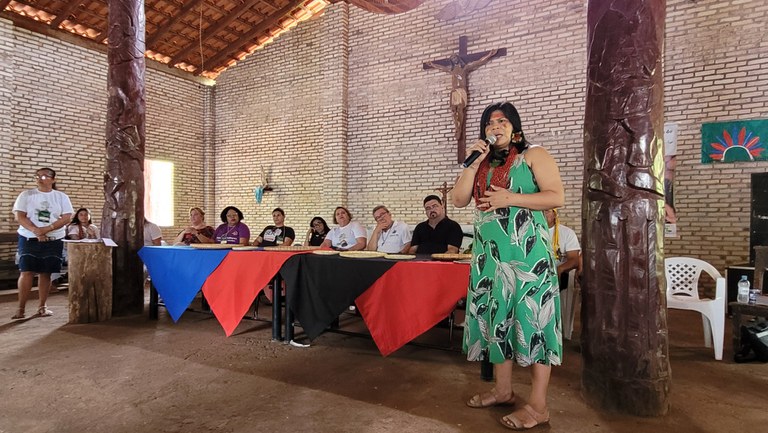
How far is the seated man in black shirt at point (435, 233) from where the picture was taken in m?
5.00

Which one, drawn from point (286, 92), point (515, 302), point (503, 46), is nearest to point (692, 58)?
point (503, 46)

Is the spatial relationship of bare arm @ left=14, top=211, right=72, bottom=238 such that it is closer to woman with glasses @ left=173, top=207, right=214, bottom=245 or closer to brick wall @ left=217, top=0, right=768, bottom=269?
woman with glasses @ left=173, top=207, right=214, bottom=245

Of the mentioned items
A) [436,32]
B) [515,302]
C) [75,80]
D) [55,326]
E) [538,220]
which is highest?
[436,32]

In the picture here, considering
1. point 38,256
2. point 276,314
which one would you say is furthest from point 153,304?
point 276,314

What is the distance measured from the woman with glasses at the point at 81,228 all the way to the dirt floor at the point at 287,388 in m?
3.56

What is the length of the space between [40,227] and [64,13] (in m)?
5.56

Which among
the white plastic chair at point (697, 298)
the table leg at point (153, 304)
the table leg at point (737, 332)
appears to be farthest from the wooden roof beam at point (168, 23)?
the table leg at point (737, 332)

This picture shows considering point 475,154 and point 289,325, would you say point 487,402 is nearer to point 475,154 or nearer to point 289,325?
point 475,154

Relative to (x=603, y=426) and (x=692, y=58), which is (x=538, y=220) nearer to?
(x=603, y=426)

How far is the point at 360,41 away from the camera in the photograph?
31.0ft

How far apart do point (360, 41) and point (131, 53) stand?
16.2 ft

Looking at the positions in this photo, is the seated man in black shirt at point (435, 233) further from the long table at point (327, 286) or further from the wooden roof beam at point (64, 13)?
the wooden roof beam at point (64, 13)

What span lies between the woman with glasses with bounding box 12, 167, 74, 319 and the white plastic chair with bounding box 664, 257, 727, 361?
615 cm

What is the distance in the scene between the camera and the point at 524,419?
242cm
